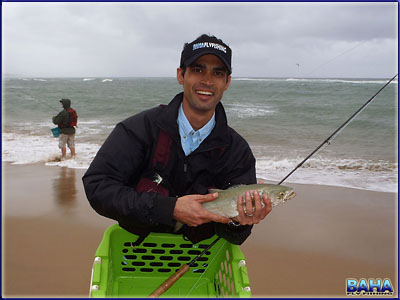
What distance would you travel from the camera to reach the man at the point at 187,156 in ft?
9.31

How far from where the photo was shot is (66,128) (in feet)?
40.0

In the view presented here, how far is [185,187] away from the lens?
10.8 feet

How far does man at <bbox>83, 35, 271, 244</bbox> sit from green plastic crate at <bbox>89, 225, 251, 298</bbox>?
0.53 ft

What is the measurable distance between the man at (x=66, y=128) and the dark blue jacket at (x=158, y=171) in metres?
9.45

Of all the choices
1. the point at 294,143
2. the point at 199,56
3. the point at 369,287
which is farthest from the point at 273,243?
the point at 294,143

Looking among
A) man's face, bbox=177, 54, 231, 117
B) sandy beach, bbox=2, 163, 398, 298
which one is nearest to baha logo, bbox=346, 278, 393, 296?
sandy beach, bbox=2, 163, 398, 298

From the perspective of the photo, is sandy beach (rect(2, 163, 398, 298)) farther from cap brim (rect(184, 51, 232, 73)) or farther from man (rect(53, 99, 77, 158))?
man (rect(53, 99, 77, 158))

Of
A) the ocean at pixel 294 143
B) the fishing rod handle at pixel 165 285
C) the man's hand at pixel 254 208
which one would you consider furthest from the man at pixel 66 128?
the man's hand at pixel 254 208

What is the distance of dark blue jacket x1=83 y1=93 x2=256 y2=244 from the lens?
275cm

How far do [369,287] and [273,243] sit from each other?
136cm

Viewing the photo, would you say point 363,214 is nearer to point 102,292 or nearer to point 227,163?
point 227,163

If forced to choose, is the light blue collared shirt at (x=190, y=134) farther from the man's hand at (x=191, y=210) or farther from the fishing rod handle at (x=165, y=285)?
the fishing rod handle at (x=165, y=285)

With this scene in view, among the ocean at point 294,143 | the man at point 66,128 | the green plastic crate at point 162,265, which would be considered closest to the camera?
the green plastic crate at point 162,265

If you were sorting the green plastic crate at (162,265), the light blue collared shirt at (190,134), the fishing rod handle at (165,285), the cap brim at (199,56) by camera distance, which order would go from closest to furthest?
the fishing rod handle at (165,285) → the cap brim at (199,56) → the light blue collared shirt at (190,134) → the green plastic crate at (162,265)
